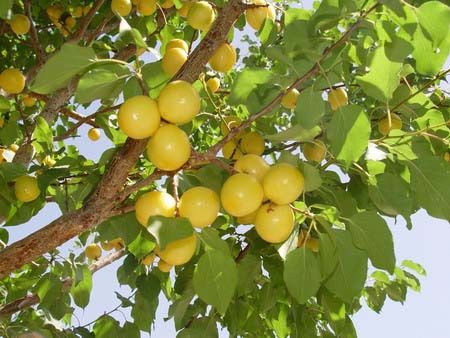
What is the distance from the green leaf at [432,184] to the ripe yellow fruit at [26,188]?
5.26 ft

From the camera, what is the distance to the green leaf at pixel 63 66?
1.28 metres

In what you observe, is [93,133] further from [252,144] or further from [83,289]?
[252,144]

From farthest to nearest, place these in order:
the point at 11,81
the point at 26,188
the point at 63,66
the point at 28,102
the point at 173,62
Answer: the point at 28,102
the point at 11,81
the point at 26,188
the point at 173,62
the point at 63,66

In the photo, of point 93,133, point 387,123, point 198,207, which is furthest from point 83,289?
point 93,133

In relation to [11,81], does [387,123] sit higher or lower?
higher

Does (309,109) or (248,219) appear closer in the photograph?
(309,109)

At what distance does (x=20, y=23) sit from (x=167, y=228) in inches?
112

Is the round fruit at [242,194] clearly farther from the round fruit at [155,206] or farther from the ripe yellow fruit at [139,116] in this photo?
the ripe yellow fruit at [139,116]

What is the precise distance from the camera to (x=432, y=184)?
1.39m

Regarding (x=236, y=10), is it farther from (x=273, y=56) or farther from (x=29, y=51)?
(x=29, y=51)

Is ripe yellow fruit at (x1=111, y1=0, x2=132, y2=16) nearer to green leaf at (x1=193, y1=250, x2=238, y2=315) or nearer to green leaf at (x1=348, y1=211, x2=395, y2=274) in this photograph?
green leaf at (x1=193, y1=250, x2=238, y2=315)

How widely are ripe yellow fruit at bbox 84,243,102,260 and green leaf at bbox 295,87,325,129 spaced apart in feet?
9.32

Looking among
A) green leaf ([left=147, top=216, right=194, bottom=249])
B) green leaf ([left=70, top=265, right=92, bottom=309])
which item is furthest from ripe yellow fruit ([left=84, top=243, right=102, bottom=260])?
green leaf ([left=147, top=216, right=194, bottom=249])

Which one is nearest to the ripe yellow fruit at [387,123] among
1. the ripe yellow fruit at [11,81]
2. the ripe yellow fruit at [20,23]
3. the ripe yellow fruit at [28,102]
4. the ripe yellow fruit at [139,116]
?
the ripe yellow fruit at [139,116]
